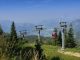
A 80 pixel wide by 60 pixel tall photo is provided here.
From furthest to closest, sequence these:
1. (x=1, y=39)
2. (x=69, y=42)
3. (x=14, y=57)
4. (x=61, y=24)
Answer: (x=69, y=42) → (x=61, y=24) → (x=14, y=57) → (x=1, y=39)

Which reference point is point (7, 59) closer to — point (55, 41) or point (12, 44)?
point (12, 44)

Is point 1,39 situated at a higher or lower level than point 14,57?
higher

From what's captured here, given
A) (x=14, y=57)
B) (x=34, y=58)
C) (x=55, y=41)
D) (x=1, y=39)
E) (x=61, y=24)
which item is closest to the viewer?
(x=34, y=58)

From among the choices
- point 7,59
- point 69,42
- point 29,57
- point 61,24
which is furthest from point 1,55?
point 69,42

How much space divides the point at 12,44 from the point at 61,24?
47589mm

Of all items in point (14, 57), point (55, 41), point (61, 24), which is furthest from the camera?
point (55, 41)

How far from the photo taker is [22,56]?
28.9 ft

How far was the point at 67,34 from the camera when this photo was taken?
6781cm

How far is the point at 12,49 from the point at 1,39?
59cm

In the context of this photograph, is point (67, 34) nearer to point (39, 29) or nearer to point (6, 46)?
point (39, 29)

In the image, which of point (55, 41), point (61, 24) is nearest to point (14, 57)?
point (61, 24)

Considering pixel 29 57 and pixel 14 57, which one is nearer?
pixel 29 57

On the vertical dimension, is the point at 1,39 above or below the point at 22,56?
above

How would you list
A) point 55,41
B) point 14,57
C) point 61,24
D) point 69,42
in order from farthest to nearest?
point 55,41, point 69,42, point 61,24, point 14,57
